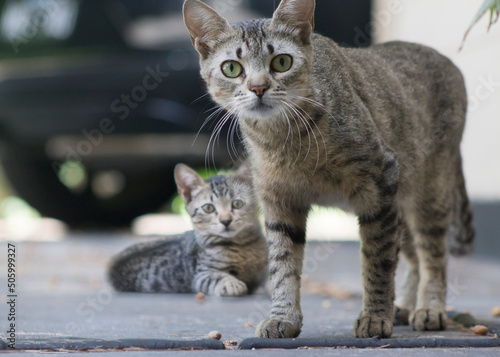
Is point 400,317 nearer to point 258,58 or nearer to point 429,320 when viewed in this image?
point 429,320

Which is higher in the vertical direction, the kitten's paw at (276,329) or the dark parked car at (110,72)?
Answer: the dark parked car at (110,72)

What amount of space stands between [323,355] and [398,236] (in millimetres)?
932

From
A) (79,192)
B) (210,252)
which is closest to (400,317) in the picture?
(210,252)

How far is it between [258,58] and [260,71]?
0.22 ft

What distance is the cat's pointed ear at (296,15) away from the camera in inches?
113

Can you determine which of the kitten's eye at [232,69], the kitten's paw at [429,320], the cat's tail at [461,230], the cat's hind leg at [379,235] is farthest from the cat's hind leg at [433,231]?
the kitten's eye at [232,69]

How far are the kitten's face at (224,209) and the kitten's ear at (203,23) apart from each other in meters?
1.11

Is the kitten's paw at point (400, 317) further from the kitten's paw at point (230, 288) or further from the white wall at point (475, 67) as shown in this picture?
the white wall at point (475, 67)

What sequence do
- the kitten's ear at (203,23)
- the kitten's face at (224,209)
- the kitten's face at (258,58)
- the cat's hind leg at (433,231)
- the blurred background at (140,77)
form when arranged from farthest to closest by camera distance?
the blurred background at (140,77)
the kitten's face at (224,209)
the cat's hind leg at (433,231)
the kitten's ear at (203,23)
the kitten's face at (258,58)

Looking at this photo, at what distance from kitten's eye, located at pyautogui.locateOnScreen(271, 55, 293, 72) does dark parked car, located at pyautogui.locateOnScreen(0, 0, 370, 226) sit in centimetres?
324

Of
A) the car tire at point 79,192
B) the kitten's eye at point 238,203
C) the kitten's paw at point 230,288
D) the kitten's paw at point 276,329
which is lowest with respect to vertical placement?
the kitten's paw at point 276,329

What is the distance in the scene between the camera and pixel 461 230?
12.8ft

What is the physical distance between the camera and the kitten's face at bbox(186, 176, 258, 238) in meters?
3.89

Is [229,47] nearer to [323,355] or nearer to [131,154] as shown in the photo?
[323,355]
